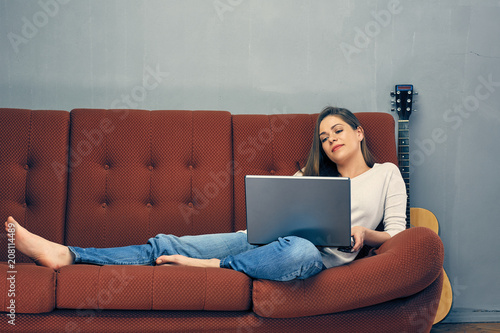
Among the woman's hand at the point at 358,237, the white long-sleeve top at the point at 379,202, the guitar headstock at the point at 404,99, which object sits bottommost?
the woman's hand at the point at 358,237

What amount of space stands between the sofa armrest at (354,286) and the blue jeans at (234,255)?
0.03 m

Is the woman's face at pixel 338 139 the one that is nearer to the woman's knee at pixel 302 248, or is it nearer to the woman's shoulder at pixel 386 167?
the woman's shoulder at pixel 386 167

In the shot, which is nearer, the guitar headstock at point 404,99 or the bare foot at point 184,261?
the bare foot at point 184,261

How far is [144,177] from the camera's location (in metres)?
1.79

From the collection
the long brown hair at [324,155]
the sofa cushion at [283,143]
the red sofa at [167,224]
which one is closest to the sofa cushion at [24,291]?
the red sofa at [167,224]

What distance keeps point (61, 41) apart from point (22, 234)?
113cm

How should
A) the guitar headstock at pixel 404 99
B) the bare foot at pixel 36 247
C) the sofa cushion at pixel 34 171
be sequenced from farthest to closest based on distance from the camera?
the guitar headstock at pixel 404 99
the sofa cushion at pixel 34 171
the bare foot at pixel 36 247

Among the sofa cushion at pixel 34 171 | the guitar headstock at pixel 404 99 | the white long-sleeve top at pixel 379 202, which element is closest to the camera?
the white long-sleeve top at pixel 379 202

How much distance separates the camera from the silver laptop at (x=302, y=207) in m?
1.23

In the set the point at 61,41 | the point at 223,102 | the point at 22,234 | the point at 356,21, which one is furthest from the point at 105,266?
the point at 356,21

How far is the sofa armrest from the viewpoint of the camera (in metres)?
1.22

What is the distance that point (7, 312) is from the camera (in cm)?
121

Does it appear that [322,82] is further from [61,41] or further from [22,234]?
[22,234]

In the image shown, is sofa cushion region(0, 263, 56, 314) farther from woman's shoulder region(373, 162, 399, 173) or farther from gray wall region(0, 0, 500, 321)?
woman's shoulder region(373, 162, 399, 173)
